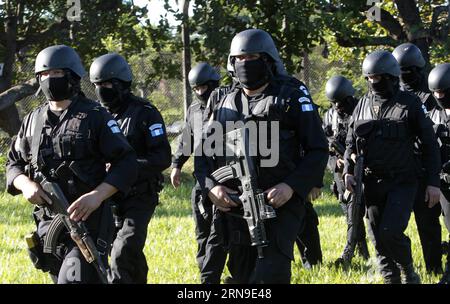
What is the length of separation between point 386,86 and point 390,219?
114 cm

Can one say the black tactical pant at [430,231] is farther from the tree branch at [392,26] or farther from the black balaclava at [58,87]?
the tree branch at [392,26]

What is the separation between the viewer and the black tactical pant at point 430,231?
786cm

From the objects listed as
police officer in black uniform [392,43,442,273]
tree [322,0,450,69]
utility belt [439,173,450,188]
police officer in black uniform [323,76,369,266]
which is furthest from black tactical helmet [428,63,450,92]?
tree [322,0,450,69]

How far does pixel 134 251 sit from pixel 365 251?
11.0ft

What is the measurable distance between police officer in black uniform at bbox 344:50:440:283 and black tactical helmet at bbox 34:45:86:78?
8.70 feet

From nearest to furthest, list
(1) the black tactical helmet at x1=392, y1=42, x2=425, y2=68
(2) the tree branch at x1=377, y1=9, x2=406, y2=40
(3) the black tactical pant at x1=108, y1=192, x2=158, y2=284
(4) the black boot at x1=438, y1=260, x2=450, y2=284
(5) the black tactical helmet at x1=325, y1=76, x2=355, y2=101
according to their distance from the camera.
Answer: (3) the black tactical pant at x1=108, y1=192, x2=158, y2=284 → (4) the black boot at x1=438, y1=260, x2=450, y2=284 → (1) the black tactical helmet at x1=392, y1=42, x2=425, y2=68 → (5) the black tactical helmet at x1=325, y1=76, x2=355, y2=101 → (2) the tree branch at x1=377, y1=9, x2=406, y2=40

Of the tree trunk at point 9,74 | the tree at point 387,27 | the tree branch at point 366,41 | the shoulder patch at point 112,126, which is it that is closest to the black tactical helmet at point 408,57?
the shoulder patch at point 112,126

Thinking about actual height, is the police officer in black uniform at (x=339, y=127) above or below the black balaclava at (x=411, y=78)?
below

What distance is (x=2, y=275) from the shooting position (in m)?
8.08

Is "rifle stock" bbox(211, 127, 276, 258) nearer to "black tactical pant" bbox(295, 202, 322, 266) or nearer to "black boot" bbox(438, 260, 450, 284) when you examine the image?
"black boot" bbox(438, 260, 450, 284)

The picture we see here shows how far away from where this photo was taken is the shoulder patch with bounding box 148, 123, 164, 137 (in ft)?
22.2

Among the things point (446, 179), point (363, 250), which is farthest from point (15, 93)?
point (446, 179)

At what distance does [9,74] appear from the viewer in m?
16.4

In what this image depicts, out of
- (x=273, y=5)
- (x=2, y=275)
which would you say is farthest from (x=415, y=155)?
(x=273, y=5)
